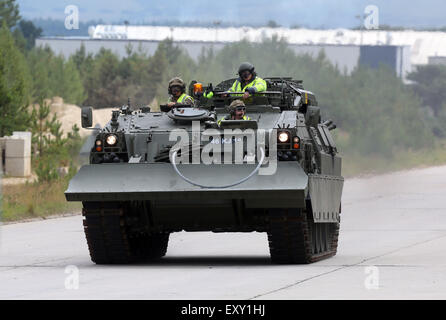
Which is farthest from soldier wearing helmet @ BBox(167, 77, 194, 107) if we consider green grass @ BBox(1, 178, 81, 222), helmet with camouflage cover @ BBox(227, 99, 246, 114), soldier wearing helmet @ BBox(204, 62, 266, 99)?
green grass @ BBox(1, 178, 81, 222)

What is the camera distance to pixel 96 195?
51.9ft

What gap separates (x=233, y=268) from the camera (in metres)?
16.3

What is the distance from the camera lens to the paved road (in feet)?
43.0

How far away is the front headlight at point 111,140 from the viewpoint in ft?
54.7

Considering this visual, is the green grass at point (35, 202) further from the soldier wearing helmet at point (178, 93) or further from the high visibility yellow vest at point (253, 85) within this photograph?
the high visibility yellow vest at point (253, 85)

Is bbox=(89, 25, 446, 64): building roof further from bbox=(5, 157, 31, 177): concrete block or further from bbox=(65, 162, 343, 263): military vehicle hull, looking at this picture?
bbox=(65, 162, 343, 263): military vehicle hull

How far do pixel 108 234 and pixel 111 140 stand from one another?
1.22m

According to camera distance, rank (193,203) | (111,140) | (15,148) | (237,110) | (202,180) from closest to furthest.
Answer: (202,180), (193,203), (111,140), (237,110), (15,148)

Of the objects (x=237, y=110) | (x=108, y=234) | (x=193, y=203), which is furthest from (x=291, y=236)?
(x=108, y=234)

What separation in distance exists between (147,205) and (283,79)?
3934 millimetres

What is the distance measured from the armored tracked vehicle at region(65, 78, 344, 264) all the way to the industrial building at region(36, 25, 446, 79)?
3617 cm

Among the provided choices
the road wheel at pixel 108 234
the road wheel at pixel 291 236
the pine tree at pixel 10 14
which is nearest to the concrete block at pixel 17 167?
the road wheel at pixel 108 234

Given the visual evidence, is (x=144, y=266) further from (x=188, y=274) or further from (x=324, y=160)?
(x=324, y=160)

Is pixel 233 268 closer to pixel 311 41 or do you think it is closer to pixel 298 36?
pixel 298 36
